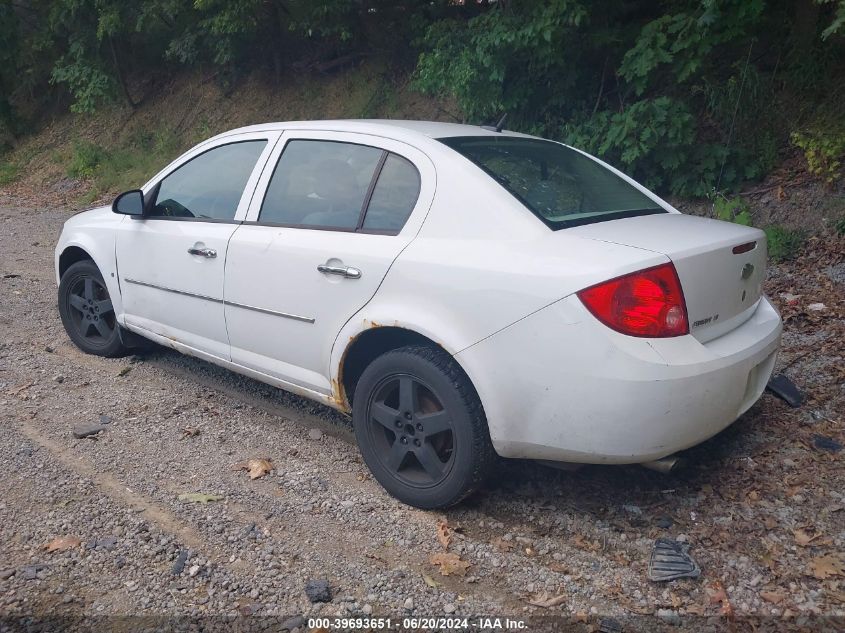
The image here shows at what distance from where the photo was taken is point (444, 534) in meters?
3.29

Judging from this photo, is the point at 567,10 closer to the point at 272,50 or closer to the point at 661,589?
the point at 661,589

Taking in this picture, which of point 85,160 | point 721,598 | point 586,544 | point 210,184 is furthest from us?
point 85,160

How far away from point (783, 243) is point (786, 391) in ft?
9.17

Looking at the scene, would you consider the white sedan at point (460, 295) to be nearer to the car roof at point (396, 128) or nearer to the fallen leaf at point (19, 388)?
the car roof at point (396, 128)

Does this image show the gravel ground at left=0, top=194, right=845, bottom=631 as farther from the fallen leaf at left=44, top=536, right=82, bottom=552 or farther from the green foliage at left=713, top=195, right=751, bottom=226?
the green foliage at left=713, top=195, right=751, bottom=226

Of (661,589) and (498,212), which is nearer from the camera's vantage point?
(661,589)

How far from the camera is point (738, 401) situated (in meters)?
3.19

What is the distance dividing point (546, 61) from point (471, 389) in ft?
18.0

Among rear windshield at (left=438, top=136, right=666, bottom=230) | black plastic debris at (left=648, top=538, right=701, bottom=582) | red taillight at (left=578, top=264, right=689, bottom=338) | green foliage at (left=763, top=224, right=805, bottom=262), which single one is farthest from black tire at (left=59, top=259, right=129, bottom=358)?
green foliage at (left=763, top=224, right=805, bottom=262)

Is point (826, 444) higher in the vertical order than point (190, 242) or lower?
lower

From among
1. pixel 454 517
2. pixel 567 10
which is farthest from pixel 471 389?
pixel 567 10

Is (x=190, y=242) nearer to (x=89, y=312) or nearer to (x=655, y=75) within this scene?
(x=89, y=312)

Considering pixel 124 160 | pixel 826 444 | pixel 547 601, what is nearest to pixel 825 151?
pixel 826 444

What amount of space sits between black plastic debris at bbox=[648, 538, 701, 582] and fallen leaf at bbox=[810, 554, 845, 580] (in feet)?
1.42
